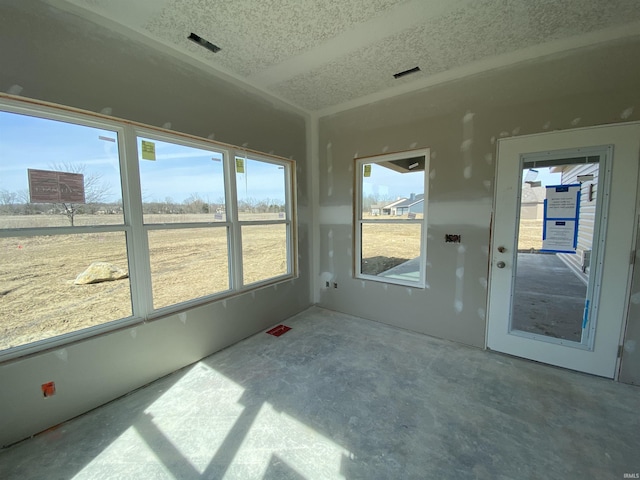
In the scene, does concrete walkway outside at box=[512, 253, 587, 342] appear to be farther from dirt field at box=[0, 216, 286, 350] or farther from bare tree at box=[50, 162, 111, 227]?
bare tree at box=[50, 162, 111, 227]

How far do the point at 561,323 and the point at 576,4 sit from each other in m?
2.58

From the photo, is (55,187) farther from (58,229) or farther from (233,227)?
(233,227)

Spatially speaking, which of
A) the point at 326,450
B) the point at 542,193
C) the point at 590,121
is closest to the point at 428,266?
the point at 542,193

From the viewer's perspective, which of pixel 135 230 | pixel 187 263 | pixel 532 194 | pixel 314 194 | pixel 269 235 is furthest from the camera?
pixel 314 194

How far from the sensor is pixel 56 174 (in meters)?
1.67

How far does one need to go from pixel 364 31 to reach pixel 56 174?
2.43 m

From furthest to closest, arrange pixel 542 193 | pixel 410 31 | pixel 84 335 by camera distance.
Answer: pixel 542 193, pixel 410 31, pixel 84 335

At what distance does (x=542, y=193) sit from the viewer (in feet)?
7.32

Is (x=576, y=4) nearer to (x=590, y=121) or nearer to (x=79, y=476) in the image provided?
(x=590, y=121)

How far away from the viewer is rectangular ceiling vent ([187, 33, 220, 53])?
1987 mm

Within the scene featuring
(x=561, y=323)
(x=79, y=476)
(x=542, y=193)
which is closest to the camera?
(x=79, y=476)

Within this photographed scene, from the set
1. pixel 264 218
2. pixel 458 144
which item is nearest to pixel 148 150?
pixel 264 218

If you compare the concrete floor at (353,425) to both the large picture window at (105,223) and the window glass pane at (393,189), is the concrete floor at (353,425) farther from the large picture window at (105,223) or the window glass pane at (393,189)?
the window glass pane at (393,189)

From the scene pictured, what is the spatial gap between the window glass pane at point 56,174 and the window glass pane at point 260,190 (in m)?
1.09
